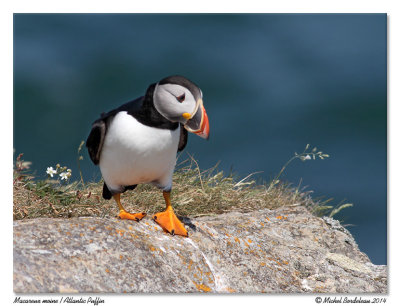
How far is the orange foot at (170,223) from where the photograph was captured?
4809mm

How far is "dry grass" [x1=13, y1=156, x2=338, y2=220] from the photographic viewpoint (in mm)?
5152

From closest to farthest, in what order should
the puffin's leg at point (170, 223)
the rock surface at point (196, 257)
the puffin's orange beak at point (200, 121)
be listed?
the rock surface at point (196, 257) < the puffin's orange beak at point (200, 121) < the puffin's leg at point (170, 223)

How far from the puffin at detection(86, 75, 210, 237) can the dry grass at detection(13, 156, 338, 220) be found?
62 centimetres

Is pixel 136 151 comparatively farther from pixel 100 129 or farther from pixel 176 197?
pixel 176 197

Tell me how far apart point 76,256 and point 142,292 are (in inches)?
21.1

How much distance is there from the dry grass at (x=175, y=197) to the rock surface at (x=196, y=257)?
1.12 feet

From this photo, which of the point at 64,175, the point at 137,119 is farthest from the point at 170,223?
the point at 64,175

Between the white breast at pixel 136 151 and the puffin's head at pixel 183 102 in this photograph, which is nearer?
the puffin's head at pixel 183 102

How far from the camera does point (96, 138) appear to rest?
4.73m

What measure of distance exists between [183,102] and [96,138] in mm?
903

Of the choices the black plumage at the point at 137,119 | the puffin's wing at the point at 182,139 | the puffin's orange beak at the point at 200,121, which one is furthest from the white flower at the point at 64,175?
the puffin's orange beak at the point at 200,121

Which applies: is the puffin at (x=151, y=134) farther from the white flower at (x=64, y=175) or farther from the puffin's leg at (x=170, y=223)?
the white flower at (x=64, y=175)

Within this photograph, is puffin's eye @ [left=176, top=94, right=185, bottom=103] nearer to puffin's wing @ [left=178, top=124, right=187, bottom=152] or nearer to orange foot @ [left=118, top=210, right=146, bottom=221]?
puffin's wing @ [left=178, top=124, right=187, bottom=152]

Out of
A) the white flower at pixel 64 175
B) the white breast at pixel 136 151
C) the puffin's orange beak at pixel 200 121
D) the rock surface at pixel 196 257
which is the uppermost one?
the puffin's orange beak at pixel 200 121
